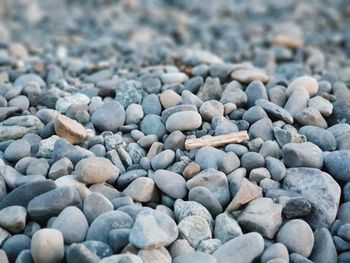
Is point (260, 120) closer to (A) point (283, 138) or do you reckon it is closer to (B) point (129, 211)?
(A) point (283, 138)

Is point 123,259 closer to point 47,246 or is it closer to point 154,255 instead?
point 154,255

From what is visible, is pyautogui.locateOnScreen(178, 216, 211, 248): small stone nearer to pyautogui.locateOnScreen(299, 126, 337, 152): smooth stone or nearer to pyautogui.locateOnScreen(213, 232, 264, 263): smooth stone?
pyautogui.locateOnScreen(213, 232, 264, 263): smooth stone

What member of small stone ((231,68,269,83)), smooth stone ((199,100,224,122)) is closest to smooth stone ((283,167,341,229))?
smooth stone ((199,100,224,122))

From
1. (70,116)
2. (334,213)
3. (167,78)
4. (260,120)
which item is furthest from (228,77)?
(334,213)

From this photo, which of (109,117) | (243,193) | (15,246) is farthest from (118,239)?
(109,117)

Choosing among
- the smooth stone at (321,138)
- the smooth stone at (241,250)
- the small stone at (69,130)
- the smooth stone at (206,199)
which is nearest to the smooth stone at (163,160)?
the smooth stone at (206,199)

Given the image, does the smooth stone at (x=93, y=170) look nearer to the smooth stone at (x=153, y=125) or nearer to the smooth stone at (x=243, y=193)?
the smooth stone at (x=153, y=125)
